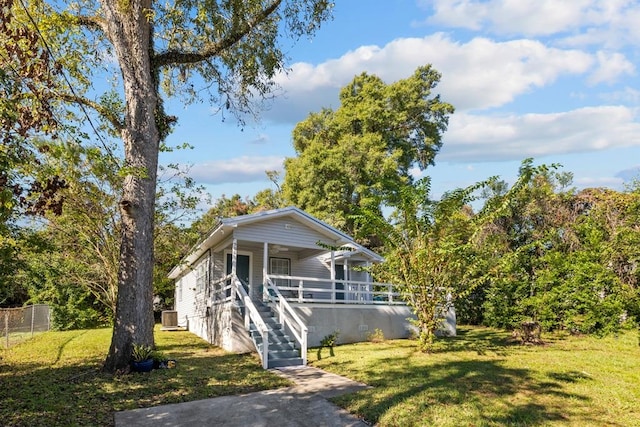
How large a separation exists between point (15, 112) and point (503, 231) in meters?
18.9

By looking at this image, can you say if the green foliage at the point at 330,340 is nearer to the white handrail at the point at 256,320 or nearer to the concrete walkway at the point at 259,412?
the white handrail at the point at 256,320

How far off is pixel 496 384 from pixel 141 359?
273 inches

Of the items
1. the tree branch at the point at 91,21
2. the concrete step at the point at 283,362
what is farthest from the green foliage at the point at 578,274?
the tree branch at the point at 91,21

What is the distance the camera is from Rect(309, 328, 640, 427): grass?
567cm

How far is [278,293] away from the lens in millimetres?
12289

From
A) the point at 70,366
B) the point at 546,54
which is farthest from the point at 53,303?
the point at 546,54

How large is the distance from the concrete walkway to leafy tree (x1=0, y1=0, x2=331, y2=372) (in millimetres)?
3262

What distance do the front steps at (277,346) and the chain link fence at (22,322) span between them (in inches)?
345

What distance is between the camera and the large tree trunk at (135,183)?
29.6 feet

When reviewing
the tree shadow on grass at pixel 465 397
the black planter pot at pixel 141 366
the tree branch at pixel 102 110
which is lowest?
the tree shadow on grass at pixel 465 397

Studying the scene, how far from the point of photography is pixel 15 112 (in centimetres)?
535

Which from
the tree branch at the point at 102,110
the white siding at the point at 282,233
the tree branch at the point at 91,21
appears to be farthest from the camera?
the white siding at the point at 282,233

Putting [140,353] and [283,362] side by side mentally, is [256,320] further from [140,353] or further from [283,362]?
[140,353]

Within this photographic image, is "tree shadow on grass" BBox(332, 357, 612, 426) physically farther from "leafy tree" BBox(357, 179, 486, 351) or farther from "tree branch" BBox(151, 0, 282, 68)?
"tree branch" BBox(151, 0, 282, 68)
